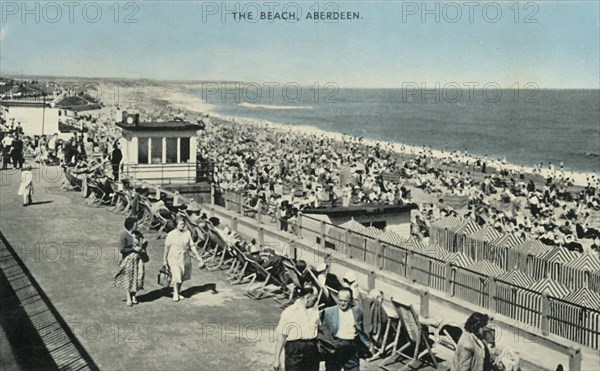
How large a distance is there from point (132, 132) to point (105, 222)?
554 cm

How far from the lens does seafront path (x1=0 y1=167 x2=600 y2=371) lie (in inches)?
331

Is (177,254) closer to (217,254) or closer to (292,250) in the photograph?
(217,254)

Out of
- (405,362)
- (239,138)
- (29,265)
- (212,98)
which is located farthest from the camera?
(212,98)

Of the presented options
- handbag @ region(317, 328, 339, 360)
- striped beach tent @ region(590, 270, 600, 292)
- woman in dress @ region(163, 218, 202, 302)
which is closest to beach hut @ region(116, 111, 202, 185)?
woman in dress @ region(163, 218, 202, 302)

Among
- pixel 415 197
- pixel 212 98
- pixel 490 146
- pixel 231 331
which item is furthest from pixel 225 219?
pixel 212 98

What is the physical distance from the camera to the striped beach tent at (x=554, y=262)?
1616 centimetres

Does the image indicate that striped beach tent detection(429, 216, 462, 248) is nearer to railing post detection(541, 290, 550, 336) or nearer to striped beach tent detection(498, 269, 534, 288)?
striped beach tent detection(498, 269, 534, 288)

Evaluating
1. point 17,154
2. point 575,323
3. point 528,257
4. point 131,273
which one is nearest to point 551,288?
point 575,323

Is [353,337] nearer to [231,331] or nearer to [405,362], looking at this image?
[405,362]

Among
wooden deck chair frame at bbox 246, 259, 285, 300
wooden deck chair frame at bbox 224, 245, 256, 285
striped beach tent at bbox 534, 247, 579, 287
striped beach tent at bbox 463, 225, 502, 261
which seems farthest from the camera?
striped beach tent at bbox 463, 225, 502, 261

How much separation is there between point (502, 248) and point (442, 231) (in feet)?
9.18

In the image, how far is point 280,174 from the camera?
43625 millimetres

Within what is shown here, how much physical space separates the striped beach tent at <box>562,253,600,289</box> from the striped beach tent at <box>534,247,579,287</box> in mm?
172

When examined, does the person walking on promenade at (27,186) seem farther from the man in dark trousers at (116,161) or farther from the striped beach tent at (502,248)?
the striped beach tent at (502,248)
